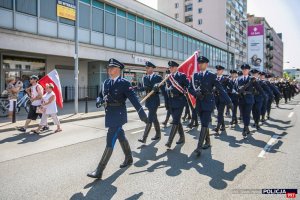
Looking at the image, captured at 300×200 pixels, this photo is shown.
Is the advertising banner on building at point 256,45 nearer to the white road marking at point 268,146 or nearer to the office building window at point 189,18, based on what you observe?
the office building window at point 189,18

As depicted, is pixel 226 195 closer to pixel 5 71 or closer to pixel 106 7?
pixel 5 71

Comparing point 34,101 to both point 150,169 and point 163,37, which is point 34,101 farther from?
point 163,37

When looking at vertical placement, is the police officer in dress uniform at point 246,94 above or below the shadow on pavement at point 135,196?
above

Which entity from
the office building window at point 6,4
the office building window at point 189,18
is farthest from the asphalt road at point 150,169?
the office building window at point 189,18

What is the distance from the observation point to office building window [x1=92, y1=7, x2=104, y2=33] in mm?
19594

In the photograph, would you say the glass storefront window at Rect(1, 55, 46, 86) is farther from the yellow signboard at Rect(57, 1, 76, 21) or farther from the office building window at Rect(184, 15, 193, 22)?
the office building window at Rect(184, 15, 193, 22)

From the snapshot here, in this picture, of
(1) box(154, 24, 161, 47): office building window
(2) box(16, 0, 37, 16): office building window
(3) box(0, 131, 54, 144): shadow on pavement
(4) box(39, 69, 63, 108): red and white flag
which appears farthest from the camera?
(1) box(154, 24, 161, 47): office building window

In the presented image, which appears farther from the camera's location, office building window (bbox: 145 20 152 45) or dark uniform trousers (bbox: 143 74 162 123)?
office building window (bbox: 145 20 152 45)

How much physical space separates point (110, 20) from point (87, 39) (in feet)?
9.91

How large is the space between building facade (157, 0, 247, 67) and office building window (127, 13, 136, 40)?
38691 mm

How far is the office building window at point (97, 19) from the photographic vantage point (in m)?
→ 19.6

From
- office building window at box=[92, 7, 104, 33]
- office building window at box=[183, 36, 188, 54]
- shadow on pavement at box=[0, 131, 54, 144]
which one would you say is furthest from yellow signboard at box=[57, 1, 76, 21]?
office building window at box=[183, 36, 188, 54]

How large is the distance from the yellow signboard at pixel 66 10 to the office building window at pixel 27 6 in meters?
3.89

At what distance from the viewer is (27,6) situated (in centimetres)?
1519
